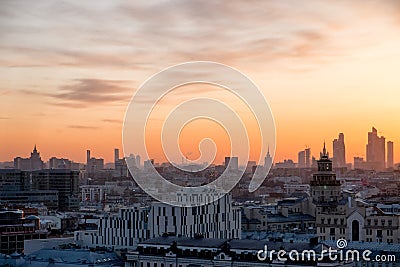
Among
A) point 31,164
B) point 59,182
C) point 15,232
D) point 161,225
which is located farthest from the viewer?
point 31,164

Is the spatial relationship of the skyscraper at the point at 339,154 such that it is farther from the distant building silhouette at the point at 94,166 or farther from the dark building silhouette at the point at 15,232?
the dark building silhouette at the point at 15,232

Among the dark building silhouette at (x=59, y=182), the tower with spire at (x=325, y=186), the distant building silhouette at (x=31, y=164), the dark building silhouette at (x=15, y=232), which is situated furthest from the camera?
the distant building silhouette at (x=31, y=164)

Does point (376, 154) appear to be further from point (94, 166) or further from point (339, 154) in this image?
point (94, 166)

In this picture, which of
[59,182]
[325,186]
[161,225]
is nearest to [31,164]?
[59,182]

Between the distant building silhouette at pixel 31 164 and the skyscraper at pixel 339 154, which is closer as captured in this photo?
the distant building silhouette at pixel 31 164

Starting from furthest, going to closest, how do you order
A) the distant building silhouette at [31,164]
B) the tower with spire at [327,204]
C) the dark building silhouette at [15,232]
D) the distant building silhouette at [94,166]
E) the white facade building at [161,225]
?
A: the distant building silhouette at [94,166] → the distant building silhouette at [31,164] → the dark building silhouette at [15,232] → the tower with spire at [327,204] → the white facade building at [161,225]

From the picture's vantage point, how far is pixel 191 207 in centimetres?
2947

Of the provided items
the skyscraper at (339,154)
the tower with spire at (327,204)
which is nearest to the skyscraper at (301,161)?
the skyscraper at (339,154)

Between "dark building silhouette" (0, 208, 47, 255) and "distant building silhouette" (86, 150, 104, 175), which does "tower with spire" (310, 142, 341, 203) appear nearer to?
"dark building silhouette" (0, 208, 47, 255)

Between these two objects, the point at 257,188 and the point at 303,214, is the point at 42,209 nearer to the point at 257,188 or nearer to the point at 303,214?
the point at 303,214

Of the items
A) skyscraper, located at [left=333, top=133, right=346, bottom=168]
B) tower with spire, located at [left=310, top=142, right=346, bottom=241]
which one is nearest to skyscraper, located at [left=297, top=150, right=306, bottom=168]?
skyscraper, located at [left=333, top=133, right=346, bottom=168]

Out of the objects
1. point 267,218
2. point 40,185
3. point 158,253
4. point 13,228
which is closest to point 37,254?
point 158,253

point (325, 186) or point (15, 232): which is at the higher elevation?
point (325, 186)

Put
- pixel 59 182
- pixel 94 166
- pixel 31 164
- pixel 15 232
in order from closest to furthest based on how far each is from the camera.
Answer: pixel 15 232
pixel 59 182
pixel 31 164
pixel 94 166
